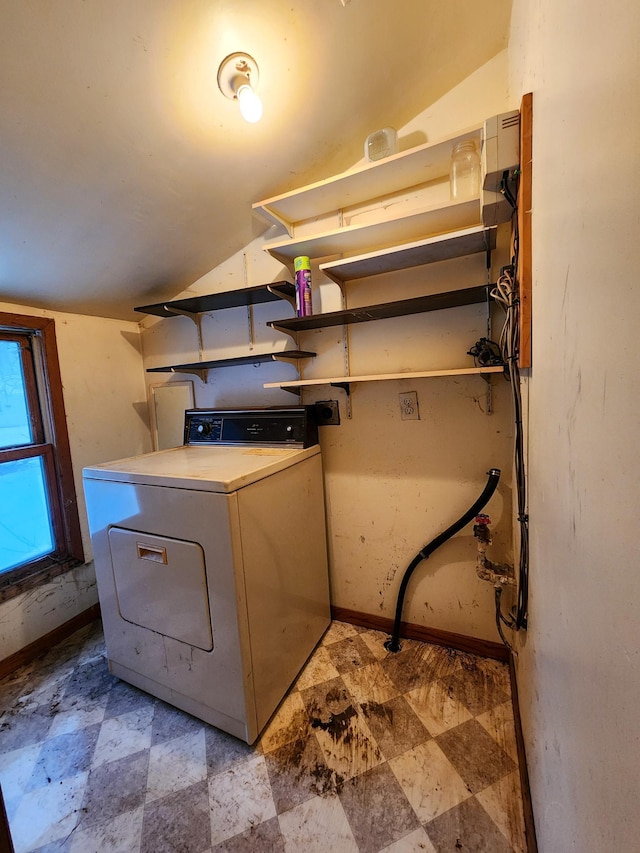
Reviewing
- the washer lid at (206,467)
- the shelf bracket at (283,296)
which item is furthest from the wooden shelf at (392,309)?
the washer lid at (206,467)

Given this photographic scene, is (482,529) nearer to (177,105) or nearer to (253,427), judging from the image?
(253,427)

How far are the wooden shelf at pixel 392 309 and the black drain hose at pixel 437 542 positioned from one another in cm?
72

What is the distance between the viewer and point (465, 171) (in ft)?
4.23

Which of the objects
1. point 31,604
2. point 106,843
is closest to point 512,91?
point 106,843

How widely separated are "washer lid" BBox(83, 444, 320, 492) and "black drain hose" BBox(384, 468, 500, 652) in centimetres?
73

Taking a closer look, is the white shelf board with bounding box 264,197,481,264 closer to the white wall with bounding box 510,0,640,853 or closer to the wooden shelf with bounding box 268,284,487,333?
the wooden shelf with bounding box 268,284,487,333

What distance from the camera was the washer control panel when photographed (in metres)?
1.72

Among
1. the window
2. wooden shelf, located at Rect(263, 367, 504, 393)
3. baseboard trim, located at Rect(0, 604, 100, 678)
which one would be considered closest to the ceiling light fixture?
wooden shelf, located at Rect(263, 367, 504, 393)

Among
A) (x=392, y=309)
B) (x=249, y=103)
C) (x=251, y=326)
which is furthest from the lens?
(x=251, y=326)

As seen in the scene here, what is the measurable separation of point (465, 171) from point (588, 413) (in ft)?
4.22

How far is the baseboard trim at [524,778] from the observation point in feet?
3.10

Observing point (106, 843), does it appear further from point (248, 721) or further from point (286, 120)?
point (286, 120)

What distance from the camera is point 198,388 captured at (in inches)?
87.0

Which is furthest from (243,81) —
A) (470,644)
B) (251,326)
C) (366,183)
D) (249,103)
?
(470,644)
